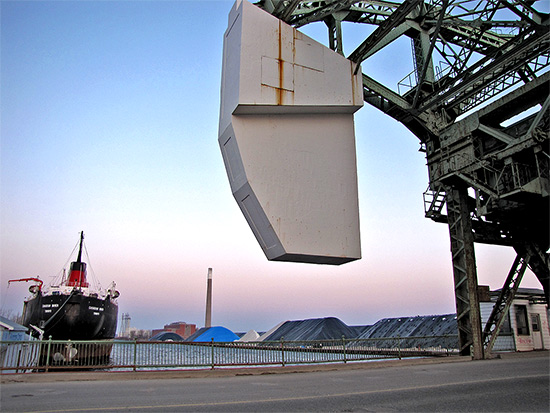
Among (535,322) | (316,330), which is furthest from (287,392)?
(316,330)

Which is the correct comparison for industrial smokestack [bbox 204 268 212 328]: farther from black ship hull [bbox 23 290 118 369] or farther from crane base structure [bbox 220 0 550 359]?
crane base structure [bbox 220 0 550 359]

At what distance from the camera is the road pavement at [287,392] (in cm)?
698

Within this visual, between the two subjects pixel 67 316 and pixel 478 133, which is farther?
pixel 67 316

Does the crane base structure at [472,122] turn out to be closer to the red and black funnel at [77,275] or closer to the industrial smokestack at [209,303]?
the red and black funnel at [77,275]

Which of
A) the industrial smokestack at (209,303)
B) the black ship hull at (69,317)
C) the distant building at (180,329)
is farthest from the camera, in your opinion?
the distant building at (180,329)

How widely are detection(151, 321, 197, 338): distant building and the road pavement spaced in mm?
143818

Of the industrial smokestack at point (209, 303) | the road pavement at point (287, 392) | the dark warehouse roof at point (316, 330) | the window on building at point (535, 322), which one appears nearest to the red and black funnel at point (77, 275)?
the dark warehouse roof at point (316, 330)

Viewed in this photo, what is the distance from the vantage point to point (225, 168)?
409 inches

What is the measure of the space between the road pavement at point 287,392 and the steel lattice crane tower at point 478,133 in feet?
21.5

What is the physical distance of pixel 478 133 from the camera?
718 inches

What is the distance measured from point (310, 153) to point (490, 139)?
11.7 metres

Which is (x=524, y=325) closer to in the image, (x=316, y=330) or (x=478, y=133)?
(x=478, y=133)

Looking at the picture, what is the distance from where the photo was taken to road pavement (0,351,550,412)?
6.98 meters

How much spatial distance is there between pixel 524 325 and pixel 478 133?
12.6 meters
